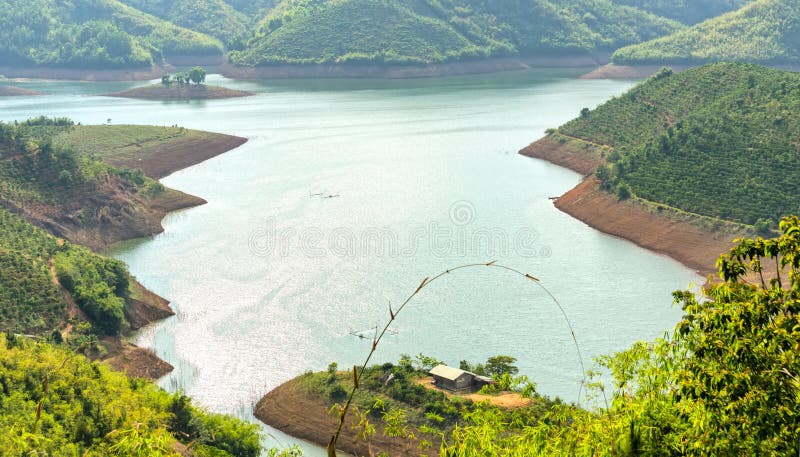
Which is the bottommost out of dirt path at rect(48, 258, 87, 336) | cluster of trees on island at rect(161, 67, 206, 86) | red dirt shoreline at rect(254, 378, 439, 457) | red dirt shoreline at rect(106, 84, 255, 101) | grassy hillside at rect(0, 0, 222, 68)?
red dirt shoreline at rect(254, 378, 439, 457)

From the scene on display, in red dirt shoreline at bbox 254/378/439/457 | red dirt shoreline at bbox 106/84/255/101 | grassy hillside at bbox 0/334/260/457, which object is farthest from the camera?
red dirt shoreline at bbox 106/84/255/101

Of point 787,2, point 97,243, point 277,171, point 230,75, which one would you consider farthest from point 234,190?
point 787,2

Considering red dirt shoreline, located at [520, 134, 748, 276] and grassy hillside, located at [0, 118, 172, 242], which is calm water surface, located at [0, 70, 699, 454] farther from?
grassy hillside, located at [0, 118, 172, 242]

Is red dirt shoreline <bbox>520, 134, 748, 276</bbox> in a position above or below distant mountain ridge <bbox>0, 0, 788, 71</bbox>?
below

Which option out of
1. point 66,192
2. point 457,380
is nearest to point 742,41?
point 66,192

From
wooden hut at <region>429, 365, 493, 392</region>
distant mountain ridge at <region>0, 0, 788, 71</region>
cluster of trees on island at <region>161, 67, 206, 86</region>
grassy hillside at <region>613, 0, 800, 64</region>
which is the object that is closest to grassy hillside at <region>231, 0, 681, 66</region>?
distant mountain ridge at <region>0, 0, 788, 71</region>

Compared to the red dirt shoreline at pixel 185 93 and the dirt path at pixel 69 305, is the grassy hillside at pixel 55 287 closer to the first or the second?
the dirt path at pixel 69 305

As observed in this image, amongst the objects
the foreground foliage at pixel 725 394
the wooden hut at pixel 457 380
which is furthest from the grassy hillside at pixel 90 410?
the foreground foliage at pixel 725 394
